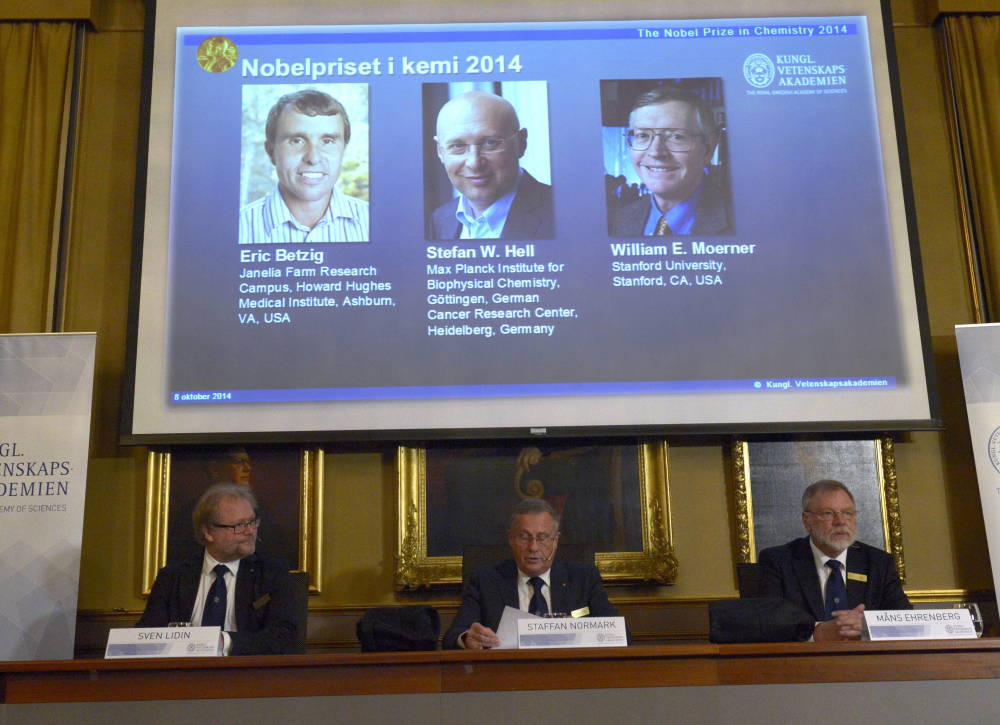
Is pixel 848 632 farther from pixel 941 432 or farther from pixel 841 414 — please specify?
pixel 941 432

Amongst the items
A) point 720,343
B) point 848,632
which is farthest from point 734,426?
point 848,632

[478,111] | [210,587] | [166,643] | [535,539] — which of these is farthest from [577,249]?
[166,643]

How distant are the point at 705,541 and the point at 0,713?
260 centimetres

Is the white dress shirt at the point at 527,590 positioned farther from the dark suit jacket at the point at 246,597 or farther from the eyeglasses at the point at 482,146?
the eyeglasses at the point at 482,146

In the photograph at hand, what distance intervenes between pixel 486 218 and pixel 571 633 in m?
1.94

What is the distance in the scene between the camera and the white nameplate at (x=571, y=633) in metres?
2.47

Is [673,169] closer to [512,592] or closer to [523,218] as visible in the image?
[523,218]

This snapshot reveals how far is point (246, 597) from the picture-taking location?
313cm

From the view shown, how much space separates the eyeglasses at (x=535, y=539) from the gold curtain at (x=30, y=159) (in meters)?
2.24

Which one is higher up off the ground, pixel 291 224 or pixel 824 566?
pixel 291 224

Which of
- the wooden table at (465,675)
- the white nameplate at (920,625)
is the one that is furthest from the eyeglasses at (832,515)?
the wooden table at (465,675)

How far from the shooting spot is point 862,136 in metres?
3.97

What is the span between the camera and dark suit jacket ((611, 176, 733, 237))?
12.7 feet

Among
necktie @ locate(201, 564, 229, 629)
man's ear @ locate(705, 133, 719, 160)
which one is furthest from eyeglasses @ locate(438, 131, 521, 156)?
necktie @ locate(201, 564, 229, 629)
